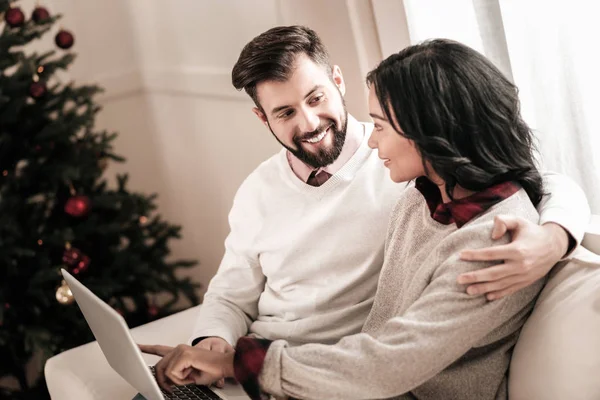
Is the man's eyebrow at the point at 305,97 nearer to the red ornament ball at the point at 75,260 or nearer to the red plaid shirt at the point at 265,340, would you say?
the red plaid shirt at the point at 265,340

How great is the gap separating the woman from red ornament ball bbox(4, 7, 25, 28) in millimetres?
1543

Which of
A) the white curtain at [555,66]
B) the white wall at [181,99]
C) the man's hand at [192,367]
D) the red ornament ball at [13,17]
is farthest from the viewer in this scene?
the white wall at [181,99]

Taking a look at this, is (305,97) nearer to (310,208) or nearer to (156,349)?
(310,208)

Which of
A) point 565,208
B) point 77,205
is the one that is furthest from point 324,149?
point 77,205

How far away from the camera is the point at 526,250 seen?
1221mm

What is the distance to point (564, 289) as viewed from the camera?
1.30m

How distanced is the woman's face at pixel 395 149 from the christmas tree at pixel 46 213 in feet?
4.69

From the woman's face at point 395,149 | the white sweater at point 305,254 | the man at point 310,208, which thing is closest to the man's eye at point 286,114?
the man at point 310,208

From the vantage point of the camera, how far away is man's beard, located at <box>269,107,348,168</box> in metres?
1.77

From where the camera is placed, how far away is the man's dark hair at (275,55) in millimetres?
1762

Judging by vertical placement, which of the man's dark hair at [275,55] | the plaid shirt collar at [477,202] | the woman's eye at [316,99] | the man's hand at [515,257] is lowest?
the man's hand at [515,257]

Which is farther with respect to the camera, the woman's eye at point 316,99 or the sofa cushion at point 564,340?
the woman's eye at point 316,99

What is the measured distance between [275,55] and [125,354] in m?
0.78

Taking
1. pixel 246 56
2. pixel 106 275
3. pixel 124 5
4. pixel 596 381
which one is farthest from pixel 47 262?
pixel 596 381
